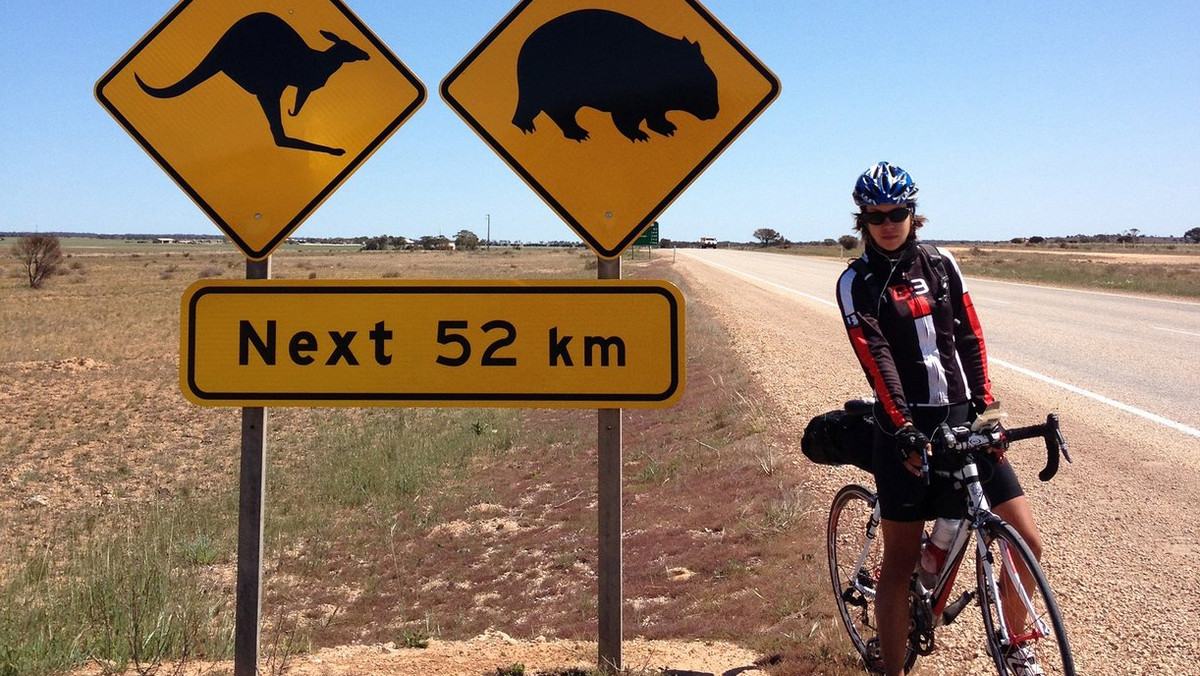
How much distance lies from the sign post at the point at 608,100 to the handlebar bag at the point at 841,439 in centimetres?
105

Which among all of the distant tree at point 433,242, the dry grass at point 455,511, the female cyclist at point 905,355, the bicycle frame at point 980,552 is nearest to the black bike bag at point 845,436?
the female cyclist at point 905,355

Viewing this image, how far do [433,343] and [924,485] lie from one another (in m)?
1.69

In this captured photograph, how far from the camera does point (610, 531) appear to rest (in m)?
3.25

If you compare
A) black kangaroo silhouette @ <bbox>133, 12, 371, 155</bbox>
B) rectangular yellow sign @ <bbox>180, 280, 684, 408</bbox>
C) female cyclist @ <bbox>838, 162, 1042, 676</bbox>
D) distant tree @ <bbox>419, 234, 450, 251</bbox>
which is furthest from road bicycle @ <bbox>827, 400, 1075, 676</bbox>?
distant tree @ <bbox>419, 234, 450, 251</bbox>

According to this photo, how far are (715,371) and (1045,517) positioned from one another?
6554 millimetres

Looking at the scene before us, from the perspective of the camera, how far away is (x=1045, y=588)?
2.60 m

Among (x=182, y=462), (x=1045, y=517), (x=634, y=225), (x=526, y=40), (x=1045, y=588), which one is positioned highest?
(x=526, y=40)

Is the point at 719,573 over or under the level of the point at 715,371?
under

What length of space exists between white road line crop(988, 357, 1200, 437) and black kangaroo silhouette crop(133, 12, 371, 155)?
7.54 m

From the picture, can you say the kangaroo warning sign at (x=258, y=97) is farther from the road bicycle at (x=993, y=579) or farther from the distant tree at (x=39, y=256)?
the distant tree at (x=39, y=256)

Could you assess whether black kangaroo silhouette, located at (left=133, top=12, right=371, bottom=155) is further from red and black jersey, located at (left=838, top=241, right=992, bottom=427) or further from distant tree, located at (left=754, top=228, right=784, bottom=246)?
distant tree, located at (left=754, top=228, right=784, bottom=246)

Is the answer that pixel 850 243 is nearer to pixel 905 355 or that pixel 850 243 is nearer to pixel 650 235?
pixel 650 235

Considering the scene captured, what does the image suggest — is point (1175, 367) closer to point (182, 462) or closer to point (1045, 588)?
point (1045, 588)

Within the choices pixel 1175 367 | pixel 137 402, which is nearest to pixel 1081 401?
pixel 1175 367
